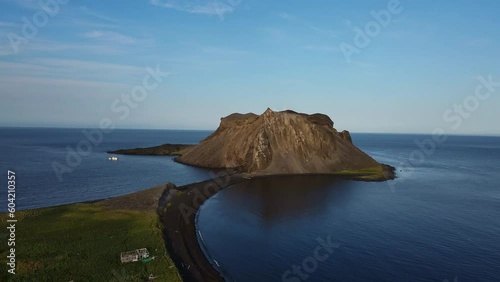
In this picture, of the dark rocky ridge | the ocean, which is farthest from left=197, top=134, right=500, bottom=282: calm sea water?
the dark rocky ridge

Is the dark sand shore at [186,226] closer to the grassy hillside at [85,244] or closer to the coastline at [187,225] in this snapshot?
the coastline at [187,225]

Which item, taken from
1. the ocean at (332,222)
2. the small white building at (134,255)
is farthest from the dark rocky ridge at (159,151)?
the small white building at (134,255)

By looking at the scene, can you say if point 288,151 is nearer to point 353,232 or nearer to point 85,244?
point 353,232

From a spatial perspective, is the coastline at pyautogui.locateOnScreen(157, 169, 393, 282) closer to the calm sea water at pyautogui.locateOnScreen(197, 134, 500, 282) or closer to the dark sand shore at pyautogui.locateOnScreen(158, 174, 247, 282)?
the dark sand shore at pyautogui.locateOnScreen(158, 174, 247, 282)

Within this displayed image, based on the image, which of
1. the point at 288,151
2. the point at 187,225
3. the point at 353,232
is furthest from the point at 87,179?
the point at 353,232

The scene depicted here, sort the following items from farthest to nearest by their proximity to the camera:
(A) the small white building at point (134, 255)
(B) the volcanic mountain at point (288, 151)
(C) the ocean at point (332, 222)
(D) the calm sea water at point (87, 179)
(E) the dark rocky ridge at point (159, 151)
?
1. (E) the dark rocky ridge at point (159, 151)
2. (B) the volcanic mountain at point (288, 151)
3. (D) the calm sea water at point (87, 179)
4. (C) the ocean at point (332, 222)
5. (A) the small white building at point (134, 255)

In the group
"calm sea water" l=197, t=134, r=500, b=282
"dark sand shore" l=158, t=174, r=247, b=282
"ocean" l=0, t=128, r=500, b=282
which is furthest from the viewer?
"ocean" l=0, t=128, r=500, b=282
